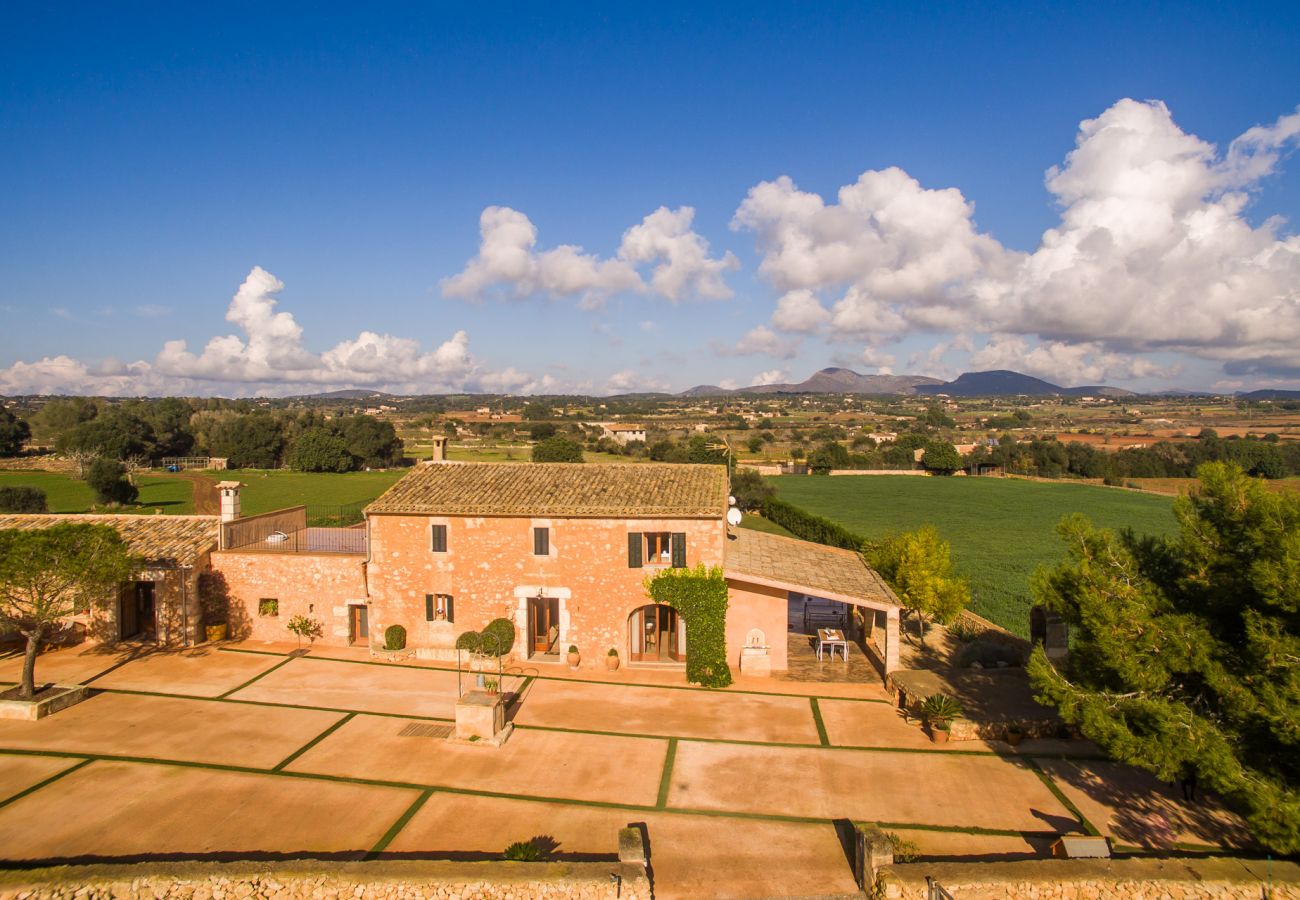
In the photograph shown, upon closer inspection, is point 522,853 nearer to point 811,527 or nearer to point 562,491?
point 562,491

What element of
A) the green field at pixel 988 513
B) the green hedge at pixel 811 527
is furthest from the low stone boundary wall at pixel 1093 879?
→ the green hedge at pixel 811 527

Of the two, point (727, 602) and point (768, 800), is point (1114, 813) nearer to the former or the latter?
point (768, 800)

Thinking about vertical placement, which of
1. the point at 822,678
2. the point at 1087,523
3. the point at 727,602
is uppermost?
the point at 1087,523

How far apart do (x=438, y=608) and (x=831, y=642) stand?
42.0 ft

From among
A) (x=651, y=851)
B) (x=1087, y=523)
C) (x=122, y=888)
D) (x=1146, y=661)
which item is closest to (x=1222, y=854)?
(x=1146, y=661)

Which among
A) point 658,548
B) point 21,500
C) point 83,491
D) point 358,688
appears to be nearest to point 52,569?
point 358,688

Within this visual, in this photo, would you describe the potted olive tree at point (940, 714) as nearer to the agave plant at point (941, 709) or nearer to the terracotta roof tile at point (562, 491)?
the agave plant at point (941, 709)

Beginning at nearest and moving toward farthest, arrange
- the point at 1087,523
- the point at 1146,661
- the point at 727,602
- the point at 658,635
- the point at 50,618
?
the point at 1146,661 < the point at 1087,523 < the point at 50,618 < the point at 727,602 < the point at 658,635

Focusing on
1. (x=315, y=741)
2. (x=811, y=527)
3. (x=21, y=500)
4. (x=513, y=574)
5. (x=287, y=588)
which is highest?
(x=513, y=574)

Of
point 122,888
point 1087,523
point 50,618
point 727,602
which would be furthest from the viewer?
point 727,602

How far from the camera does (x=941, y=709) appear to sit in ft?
58.5

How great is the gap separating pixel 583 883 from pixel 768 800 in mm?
4940

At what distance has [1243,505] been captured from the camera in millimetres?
12719

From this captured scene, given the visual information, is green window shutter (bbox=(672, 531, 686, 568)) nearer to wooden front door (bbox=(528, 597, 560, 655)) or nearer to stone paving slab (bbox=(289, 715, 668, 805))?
wooden front door (bbox=(528, 597, 560, 655))
